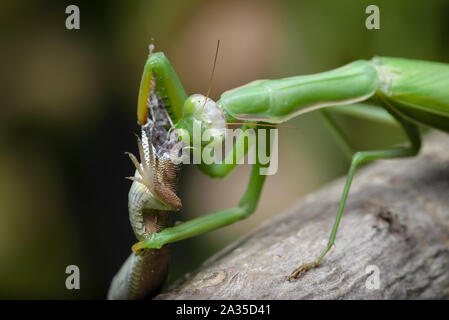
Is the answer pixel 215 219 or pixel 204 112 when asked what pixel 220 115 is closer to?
pixel 204 112

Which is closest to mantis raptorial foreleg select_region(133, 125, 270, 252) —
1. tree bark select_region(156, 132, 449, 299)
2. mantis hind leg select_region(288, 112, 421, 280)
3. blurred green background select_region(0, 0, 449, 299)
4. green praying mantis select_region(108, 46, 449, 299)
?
green praying mantis select_region(108, 46, 449, 299)

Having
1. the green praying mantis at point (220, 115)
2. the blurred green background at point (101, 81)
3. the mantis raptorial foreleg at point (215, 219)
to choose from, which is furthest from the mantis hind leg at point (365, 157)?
the blurred green background at point (101, 81)

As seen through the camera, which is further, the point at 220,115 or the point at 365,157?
the point at 365,157

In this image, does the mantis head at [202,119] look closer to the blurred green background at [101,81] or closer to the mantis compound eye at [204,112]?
the mantis compound eye at [204,112]

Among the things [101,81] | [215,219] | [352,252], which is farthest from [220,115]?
[101,81]

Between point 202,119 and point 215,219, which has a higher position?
point 202,119

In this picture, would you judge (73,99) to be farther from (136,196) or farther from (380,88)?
(380,88)
